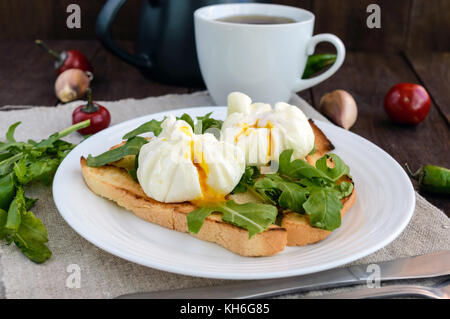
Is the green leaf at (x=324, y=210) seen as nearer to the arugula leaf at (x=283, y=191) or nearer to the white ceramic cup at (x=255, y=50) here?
the arugula leaf at (x=283, y=191)

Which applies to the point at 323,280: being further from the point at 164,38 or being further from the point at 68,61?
the point at 68,61

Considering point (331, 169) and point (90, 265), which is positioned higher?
point (331, 169)

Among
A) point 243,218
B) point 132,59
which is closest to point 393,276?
point 243,218

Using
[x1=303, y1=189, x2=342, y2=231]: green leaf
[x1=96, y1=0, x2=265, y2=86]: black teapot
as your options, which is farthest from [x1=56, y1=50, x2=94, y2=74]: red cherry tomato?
[x1=303, y1=189, x2=342, y2=231]: green leaf

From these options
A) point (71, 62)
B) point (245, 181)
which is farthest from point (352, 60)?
point (245, 181)

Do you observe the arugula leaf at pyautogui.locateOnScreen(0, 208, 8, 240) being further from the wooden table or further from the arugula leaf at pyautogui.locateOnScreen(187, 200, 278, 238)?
the wooden table

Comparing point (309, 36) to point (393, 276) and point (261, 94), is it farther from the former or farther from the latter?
point (393, 276)

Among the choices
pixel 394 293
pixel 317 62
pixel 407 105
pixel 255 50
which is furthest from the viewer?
pixel 317 62

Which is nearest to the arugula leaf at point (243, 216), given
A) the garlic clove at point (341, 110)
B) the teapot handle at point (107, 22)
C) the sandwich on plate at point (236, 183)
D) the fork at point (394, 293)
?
the sandwich on plate at point (236, 183)

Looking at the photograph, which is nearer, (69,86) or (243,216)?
(243,216)
